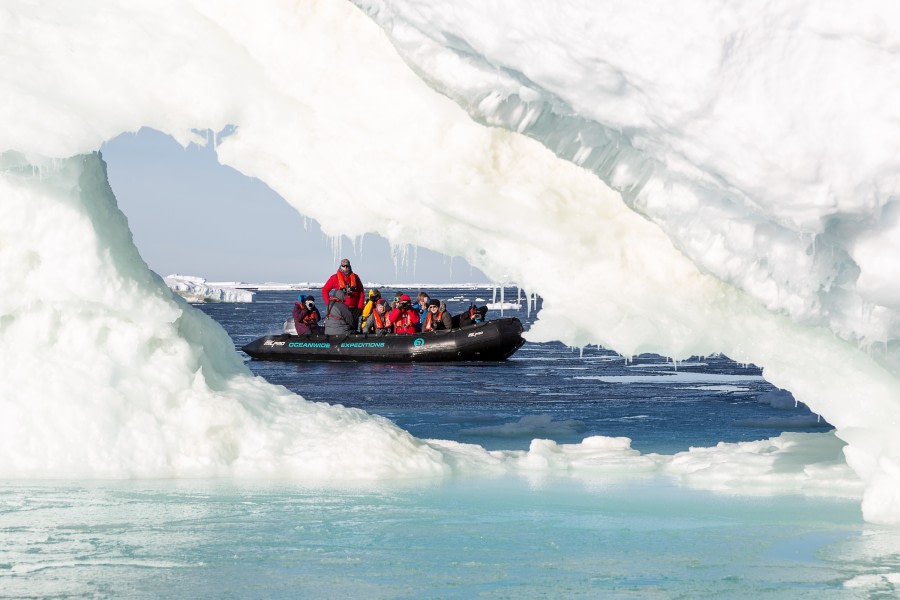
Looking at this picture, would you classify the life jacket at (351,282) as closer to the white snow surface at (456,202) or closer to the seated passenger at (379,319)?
the seated passenger at (379,319)

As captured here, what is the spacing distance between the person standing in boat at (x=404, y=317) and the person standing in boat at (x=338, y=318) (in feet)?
3.63

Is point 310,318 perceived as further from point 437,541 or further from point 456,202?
point 437,541

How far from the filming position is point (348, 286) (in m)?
→ 27.7

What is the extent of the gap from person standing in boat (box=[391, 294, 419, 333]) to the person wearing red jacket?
933 mm

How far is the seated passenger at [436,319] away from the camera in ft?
92.9

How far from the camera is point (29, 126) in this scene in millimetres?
8398

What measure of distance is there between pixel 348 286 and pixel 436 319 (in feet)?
7.85

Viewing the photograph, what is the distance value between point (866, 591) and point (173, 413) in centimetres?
531

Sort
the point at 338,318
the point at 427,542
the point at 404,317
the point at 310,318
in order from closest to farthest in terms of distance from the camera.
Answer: the point at 427,542, the point at 338,318, the point at 404,317, the point at 310,318

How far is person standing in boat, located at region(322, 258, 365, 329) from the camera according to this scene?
2689 centimetres

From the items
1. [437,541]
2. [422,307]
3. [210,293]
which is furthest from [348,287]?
[210,293]

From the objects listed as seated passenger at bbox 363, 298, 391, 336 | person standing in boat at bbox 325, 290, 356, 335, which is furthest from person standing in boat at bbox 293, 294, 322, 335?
seated passenger at bbox 363, 298, 391, 336

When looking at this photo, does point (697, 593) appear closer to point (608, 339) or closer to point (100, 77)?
point (608, 339)

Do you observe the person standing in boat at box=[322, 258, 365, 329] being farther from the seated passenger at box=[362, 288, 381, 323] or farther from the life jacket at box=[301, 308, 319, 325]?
the life jacket at box=[301, 308, 319, 325]
